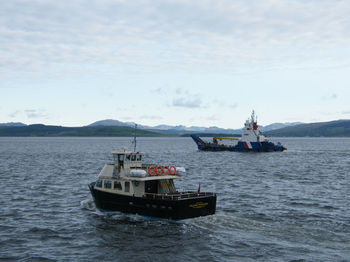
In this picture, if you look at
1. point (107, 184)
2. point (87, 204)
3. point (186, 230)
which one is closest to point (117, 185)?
point (107, 184)

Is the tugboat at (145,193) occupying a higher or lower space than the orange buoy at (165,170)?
lower

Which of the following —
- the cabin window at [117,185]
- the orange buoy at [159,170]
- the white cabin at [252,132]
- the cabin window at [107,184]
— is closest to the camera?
the orange buoy at [159,170]

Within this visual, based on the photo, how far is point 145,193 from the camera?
99.6ft

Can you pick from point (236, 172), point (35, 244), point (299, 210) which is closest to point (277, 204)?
point (299, 210)

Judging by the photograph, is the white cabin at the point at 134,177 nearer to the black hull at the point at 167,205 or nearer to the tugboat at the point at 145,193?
the tugboat at the point at 145,193

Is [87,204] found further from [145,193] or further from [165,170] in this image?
[165,170]

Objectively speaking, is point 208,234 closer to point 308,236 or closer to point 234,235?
point 234,235

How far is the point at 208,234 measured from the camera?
87.9ft

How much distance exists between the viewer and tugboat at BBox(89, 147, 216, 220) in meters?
28.5

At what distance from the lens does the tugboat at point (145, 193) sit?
28516 mm

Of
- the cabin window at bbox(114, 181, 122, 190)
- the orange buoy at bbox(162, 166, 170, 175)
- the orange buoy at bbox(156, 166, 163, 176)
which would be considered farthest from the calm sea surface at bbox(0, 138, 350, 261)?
the orange buoy at bbox(162, 166, 170, 175)

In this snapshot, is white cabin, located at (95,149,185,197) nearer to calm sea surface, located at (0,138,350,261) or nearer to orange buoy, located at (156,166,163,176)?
orange buoy, located at (156,166,163,176)

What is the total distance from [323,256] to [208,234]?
26.2 ft

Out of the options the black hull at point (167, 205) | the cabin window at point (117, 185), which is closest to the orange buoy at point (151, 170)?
the black hull at point (167, 205)
